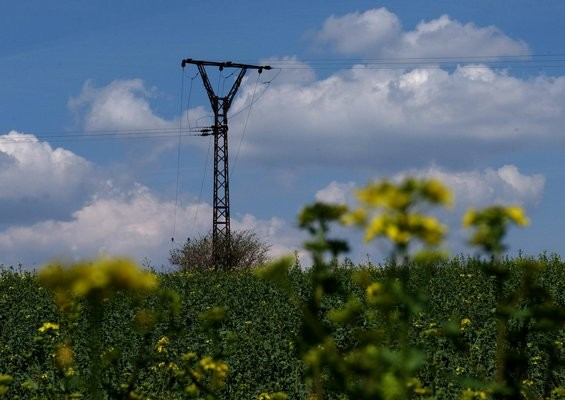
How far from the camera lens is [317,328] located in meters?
2.69

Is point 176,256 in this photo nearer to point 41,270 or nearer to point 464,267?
point 464,267

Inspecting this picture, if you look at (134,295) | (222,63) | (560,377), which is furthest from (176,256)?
(134,295)

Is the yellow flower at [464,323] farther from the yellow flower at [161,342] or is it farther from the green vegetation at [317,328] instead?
the yellow flower at [161,342]

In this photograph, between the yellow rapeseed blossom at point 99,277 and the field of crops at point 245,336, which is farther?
the field of crops at point 245,336

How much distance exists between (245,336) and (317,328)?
319 inches

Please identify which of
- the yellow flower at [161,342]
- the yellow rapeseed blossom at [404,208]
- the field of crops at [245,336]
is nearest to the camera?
the yellow rapeseed blossom at [404,208]

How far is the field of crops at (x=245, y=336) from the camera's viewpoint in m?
6.96

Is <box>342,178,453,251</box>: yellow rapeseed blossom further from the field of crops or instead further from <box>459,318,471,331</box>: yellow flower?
<box>459,318,471,331</box>: yellow flower

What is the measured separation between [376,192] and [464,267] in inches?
574

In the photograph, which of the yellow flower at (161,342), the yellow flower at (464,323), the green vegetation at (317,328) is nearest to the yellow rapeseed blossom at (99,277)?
the green vegetation at (317,328)

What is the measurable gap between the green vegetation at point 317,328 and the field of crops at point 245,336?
4 cm

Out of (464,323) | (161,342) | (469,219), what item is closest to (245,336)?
A: (464,323)

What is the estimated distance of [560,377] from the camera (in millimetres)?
8156

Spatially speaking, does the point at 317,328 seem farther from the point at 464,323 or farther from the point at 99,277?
the point at 464,323
